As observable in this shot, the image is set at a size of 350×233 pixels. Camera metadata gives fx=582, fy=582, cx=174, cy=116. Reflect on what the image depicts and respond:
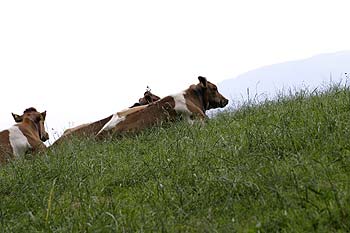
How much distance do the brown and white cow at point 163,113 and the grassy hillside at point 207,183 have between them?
242 cm

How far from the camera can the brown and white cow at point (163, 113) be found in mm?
9320

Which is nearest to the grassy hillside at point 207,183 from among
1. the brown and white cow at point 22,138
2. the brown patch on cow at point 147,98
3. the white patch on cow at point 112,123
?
the brown and white cow at point 22,138

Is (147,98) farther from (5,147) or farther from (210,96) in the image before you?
(5,147)

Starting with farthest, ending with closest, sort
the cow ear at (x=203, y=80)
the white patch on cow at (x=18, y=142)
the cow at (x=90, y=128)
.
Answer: the cow ear at (x=203, y=80), the cow at (x=90, y=128), the white patch on cow at (x=18, y=142)

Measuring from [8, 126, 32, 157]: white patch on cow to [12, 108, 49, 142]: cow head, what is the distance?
81cm

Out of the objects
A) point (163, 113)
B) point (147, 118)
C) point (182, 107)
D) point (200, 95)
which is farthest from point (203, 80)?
point (147, 118)

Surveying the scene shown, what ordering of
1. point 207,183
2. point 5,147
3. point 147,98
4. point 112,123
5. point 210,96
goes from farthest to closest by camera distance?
point 147,98 < point 210,96 < point 112,123 < point 5,147 < point 207,183

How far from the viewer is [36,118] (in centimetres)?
→ 1065

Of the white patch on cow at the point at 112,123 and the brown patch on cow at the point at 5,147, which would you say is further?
the white patch on cow at the point at 112,123

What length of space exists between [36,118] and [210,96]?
3.34m

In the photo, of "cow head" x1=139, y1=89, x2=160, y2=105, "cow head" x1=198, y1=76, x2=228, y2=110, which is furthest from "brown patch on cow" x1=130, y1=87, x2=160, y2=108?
"cow head" x1=198, y1=76, x2=228, y2=110

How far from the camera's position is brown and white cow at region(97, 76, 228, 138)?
932cm

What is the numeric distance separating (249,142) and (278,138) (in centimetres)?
31

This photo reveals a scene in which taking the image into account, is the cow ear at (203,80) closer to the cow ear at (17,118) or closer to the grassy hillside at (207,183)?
the cow ear at (17,118)
